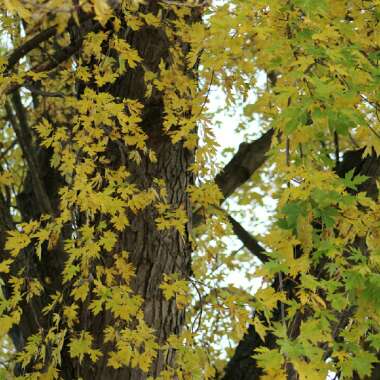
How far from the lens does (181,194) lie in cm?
528

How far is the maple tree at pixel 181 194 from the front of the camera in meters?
3.96

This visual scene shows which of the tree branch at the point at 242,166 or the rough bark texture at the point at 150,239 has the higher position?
the tree branch at the point at 242,166

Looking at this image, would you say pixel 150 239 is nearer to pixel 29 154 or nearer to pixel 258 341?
pixel 258 341

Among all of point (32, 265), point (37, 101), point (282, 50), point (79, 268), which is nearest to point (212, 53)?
point (282, 50)

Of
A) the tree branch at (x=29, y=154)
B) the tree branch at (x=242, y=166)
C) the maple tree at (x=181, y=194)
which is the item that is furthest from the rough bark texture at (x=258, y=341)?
the tree branch at (x=29, y=154)

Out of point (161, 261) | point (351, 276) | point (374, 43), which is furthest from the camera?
point (161, 261)

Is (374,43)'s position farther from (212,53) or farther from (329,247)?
(329,247)

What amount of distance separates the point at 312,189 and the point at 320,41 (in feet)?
2.89

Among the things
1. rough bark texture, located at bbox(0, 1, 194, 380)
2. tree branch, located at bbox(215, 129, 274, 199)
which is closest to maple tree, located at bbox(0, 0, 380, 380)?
rough bark texture, located at bbox(0, 1, 194, 380)

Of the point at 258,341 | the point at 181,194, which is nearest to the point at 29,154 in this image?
the point at 181,194

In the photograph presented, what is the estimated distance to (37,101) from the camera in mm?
7738

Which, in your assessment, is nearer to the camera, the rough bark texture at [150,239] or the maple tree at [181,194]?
the maple tree at [181,194]

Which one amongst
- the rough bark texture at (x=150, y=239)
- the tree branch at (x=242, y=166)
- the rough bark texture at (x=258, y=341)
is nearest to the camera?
the rough bark texture at (x=150, y=239)

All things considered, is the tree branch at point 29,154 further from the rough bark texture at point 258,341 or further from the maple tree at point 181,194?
the rough bark texture at point 258,341
